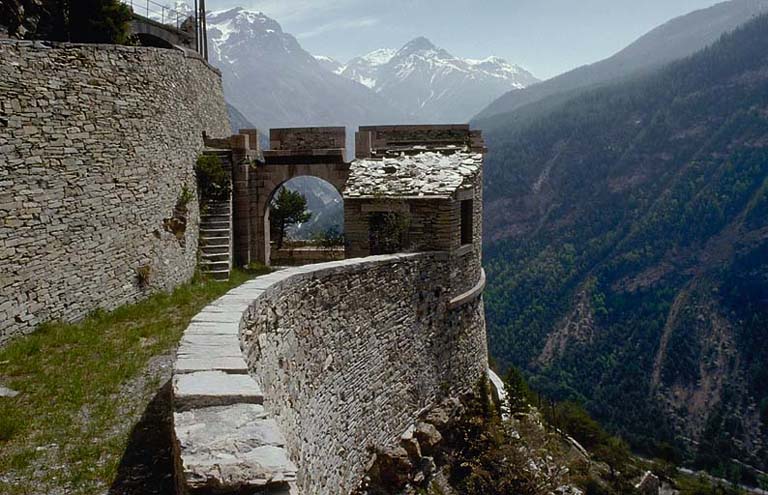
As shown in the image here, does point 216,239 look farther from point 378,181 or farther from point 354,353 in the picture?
point 354,353

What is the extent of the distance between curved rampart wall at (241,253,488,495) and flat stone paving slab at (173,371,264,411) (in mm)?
918

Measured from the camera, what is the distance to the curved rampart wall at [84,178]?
787 cm

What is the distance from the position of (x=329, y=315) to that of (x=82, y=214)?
14.1ft

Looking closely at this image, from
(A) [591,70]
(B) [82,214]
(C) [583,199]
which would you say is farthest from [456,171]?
(A) [591,70]

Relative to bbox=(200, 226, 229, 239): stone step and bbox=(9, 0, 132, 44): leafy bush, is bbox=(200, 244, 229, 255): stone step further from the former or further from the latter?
bbox=(9, 0, 132, 44): leafy bush

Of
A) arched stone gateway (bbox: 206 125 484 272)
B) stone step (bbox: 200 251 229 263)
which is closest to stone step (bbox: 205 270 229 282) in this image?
stone step (bbox: 200 251 229 263)

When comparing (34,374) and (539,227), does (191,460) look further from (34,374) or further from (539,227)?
(539,227)

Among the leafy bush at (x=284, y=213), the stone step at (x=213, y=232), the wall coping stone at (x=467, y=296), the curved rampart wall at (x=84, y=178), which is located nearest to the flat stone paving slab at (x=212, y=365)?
the curved rampart wall at (x=84, y=178)

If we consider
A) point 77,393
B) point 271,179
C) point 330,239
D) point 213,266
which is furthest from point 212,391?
point 330,239

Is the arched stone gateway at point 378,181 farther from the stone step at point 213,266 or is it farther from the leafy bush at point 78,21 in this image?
the leafy bush at point 78,21

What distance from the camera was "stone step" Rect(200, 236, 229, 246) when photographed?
14.0 metres

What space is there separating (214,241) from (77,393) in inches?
325

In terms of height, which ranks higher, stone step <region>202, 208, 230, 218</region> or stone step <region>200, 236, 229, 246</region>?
stone step <region>202, 208, 230, 218</region>

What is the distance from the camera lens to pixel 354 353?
26.9 ft
